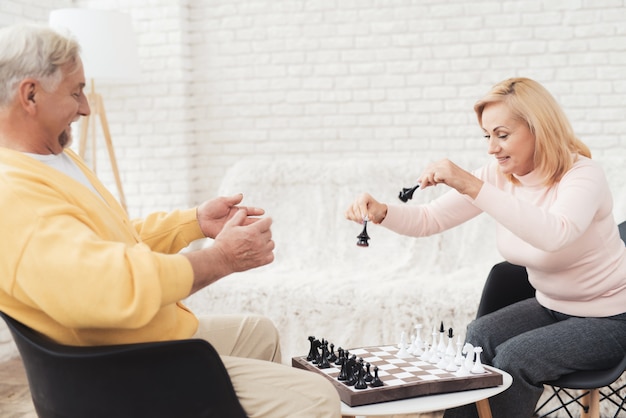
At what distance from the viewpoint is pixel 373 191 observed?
154 inches

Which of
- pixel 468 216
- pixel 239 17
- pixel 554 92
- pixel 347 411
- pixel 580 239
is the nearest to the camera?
pixel 347 411

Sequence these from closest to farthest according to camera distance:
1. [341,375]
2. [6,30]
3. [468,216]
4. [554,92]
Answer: [6,30], [341,375], [468,216], [554,92]

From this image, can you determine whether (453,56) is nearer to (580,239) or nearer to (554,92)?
(554,92)

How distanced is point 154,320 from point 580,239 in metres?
1.21

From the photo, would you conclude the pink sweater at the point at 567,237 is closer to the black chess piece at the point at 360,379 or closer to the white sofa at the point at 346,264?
the black chess piece at the point at 360,379

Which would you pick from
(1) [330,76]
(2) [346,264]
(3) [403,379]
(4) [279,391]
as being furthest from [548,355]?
(1) [330,76]

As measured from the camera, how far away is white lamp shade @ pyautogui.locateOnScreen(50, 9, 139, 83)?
3.77m

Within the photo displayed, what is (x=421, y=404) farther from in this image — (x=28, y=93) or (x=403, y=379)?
(x=28, y=93)

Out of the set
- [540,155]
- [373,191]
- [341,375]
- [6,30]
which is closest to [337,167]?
[373,191]

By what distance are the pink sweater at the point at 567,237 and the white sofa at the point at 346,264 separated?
2.96ft

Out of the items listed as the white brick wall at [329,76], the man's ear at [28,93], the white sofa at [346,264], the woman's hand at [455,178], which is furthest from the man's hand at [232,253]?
the white brick wall at [329,76]

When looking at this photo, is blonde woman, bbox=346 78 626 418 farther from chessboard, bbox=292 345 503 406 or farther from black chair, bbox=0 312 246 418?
black chair, bbox=0 312 246 418

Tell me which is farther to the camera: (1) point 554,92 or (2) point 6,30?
(1) point 554,92

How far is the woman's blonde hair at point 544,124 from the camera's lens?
7.06 feet
